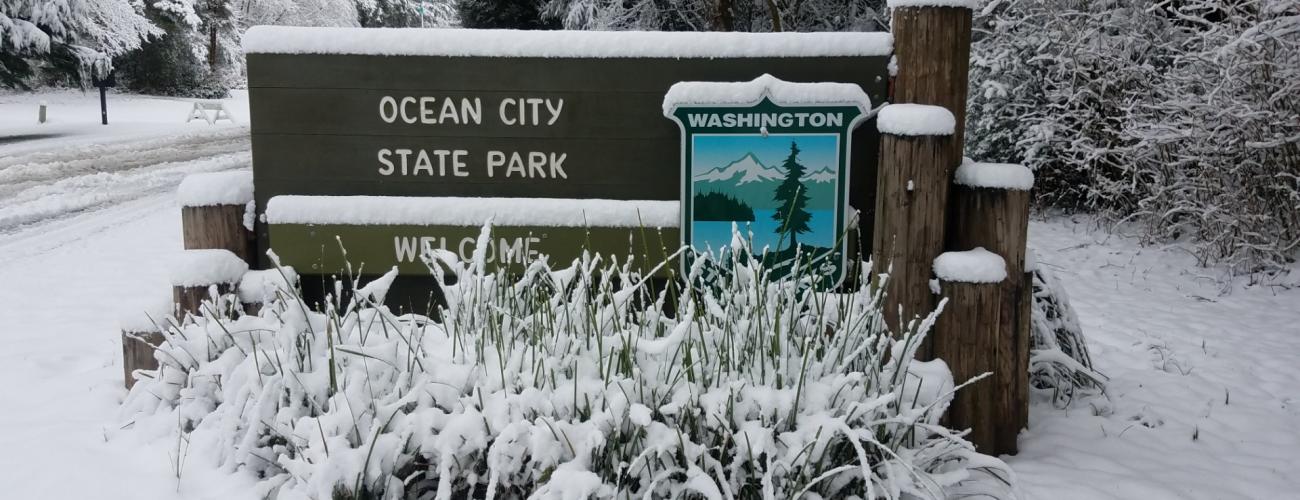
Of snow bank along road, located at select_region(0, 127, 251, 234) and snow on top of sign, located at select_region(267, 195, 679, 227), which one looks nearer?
snow on top of sign, located at select_region(267, 195, 679, 227)

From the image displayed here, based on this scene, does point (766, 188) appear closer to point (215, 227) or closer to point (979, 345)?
point (979, 345)

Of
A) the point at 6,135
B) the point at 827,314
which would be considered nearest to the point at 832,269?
the point at 827,314

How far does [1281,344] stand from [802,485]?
13.4 feet

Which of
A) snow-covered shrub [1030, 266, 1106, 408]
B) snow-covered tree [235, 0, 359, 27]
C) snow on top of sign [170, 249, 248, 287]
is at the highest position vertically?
snow-covered tree [235, 0, 359, 27]

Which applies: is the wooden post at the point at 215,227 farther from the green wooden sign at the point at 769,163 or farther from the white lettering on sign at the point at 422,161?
the green wooden sign at the point at 769,163

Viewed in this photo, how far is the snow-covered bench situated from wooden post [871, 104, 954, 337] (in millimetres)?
22107

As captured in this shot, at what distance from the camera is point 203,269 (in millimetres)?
3324

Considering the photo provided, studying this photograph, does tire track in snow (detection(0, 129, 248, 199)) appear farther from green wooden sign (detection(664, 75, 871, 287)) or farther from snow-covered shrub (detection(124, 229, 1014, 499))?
green wooden sign (detection(664, 75, 871, 287))

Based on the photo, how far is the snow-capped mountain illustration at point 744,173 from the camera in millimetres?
3355

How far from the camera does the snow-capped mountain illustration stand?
336 cm

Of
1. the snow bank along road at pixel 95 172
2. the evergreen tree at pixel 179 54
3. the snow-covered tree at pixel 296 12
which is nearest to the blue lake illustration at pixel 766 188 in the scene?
the snow bank along road at pixel 95 172

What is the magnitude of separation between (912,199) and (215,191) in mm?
2451

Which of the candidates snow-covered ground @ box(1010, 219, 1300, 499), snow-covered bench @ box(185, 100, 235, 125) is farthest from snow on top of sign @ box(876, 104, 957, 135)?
snow-covered bench @ box(185, 100, 235, 125)

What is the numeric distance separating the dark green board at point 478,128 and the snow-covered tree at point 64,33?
19.2 meters
